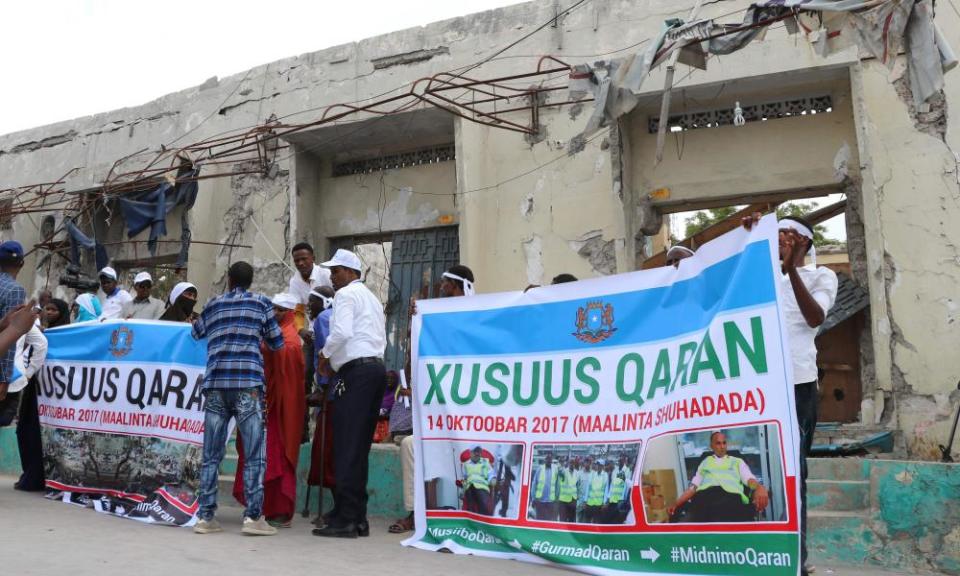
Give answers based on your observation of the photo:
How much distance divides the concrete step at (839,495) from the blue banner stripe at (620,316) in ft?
5.53

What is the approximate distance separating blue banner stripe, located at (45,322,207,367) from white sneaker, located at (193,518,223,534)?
45.0 inches

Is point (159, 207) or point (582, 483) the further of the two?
point (159, 207)

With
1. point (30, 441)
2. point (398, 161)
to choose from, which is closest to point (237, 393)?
point (30, 441)

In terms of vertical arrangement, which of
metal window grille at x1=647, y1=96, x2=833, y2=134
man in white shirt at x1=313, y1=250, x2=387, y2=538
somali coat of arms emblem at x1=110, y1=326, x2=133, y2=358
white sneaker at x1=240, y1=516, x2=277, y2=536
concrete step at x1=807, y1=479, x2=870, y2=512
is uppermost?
metal window grille at x1=647, y1=96, x2=833, y2=134

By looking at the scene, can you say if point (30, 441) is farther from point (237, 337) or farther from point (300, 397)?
point (237, 337)

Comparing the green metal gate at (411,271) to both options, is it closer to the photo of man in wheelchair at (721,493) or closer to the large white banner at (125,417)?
the large white banner at (125,417)

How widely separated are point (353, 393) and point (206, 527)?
1115mm

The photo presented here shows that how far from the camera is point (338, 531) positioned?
4.85 metres

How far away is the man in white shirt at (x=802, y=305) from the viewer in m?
3.76

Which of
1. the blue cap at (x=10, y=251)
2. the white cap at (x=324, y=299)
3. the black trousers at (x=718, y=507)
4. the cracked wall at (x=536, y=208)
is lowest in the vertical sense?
the black trousers at (x=718, y=507)

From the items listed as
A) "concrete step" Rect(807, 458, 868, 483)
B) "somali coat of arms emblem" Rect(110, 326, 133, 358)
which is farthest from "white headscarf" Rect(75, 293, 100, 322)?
"concrete step" Rect(807, 458, 868, 483)

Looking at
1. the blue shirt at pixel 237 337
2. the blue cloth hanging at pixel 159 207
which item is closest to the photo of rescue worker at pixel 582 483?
the blue shirt at pixel 237 337

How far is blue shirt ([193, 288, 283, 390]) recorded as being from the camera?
483 cm

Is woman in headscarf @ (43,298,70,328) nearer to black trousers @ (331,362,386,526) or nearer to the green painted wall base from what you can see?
black trousers @ (331,362,386,526)
